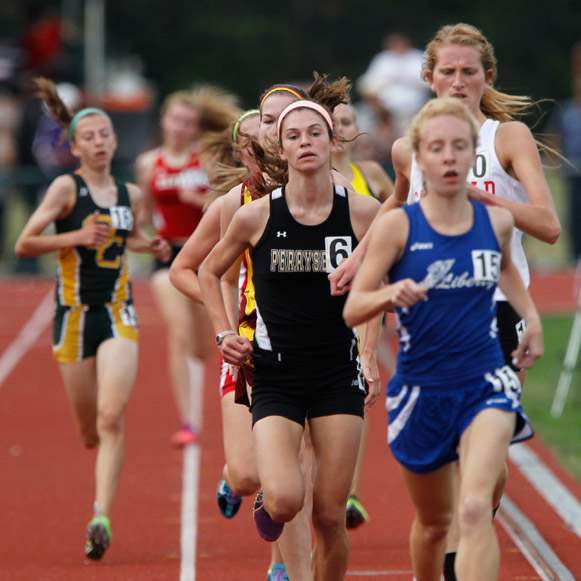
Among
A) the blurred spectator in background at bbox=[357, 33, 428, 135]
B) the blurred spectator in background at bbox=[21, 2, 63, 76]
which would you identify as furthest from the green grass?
the blurred spectator in background at bbox=[21, 2, 63, 76]

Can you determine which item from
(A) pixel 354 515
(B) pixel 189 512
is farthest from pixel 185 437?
(A) pixel 354 515

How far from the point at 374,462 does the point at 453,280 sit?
5.59 metres

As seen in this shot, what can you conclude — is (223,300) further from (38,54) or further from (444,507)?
(38,54)

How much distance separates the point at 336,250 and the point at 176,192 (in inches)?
230

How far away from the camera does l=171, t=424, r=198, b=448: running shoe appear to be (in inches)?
473

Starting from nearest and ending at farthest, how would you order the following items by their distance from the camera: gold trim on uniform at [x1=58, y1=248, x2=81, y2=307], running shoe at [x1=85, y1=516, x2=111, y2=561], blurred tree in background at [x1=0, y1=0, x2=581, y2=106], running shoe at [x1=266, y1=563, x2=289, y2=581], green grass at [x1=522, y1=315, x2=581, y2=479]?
running shoe at [x1=266, y1=563, x2=289, y2=581] < running shoe at [x1=85, y1=516, x2=111, y2=561] < gold trim on uniform at [x1=58, y1=248, x2=81, y2=307] < green grass at [x1=522, y1=315, x2=581, y2=479] < blurred tree in background at [x1=0, y1=0, x2=581, y2=106]

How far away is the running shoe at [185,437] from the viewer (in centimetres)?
1202

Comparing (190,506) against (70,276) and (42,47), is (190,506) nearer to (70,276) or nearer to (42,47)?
(70,276)

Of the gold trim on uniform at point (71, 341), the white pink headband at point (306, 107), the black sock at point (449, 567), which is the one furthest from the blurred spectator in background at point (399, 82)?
the black sock at point (449, 567)

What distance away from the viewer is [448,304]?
6012 mm

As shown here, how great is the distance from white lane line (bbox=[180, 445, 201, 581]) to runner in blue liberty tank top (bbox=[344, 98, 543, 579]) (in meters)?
2.42

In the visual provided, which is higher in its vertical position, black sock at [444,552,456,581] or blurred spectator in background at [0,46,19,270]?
blurred spectator in background at [0,46,19,270]


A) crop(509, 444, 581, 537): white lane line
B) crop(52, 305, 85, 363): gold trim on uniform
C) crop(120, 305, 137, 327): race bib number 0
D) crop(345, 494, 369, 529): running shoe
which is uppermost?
crop(120, 305, 137, 327): race bib number 0

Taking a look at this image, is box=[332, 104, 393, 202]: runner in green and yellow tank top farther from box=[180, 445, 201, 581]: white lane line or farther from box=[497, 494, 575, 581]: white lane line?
box=[180, 445, 201, 581]: white lane line
